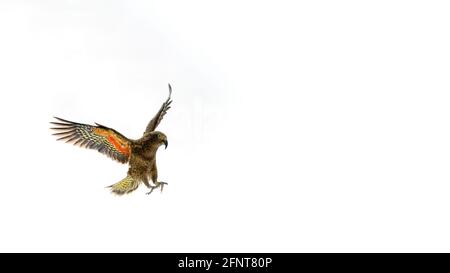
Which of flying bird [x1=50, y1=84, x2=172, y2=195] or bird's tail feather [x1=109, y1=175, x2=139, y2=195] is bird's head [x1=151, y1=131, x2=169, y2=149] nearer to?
flying bird [x1=50, y1=84, x2=172, y2=195]

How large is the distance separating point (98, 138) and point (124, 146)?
99 cm

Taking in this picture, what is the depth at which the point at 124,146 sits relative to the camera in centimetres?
2011

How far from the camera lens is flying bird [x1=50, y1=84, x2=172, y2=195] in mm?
19859

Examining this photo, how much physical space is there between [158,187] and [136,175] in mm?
906

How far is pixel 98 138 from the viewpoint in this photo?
66.2ft

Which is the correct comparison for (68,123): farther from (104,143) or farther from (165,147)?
(165,147)

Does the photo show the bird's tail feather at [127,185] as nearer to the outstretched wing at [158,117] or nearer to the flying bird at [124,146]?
the flying bird at [124,146]

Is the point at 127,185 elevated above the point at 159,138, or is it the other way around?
the point at 159,138

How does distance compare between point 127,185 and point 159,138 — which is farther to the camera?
point 127,185

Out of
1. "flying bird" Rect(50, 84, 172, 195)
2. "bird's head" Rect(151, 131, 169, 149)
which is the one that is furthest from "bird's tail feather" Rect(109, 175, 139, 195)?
"bird's head" Rect(151, 131, 169, 149)

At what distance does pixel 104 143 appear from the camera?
2019cm

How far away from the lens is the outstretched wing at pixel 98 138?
19.8 metres

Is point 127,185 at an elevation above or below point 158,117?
below

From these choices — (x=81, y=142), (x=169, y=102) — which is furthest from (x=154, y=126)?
(x=81, y=142)
